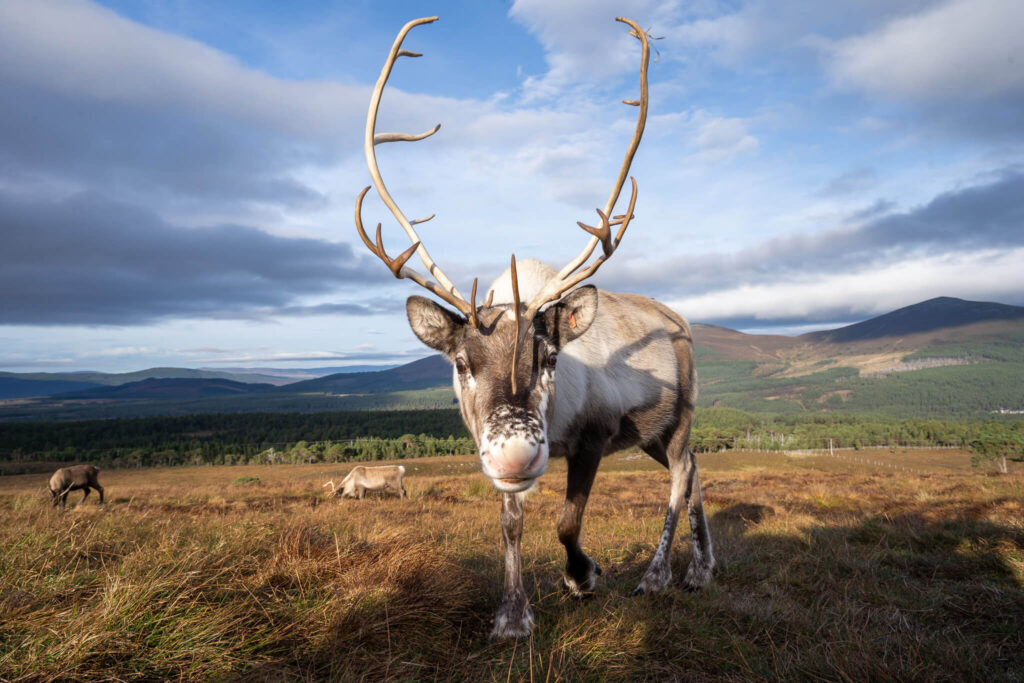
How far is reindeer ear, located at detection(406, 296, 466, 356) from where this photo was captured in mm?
4168

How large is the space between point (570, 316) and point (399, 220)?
180 centimetres

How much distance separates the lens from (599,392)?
5.37m

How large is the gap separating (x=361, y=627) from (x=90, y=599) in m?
1.61

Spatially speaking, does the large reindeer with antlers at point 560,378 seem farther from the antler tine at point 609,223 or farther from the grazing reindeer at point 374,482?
the grazing reindeer at point 374,482

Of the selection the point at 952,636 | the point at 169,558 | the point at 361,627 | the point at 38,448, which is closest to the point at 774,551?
the point at 952,636

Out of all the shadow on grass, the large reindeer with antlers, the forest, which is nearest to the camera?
the shadow on grass

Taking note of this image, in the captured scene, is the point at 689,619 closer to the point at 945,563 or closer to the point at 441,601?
the point at 441,601

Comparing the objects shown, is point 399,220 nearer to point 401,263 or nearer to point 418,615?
point 401,263

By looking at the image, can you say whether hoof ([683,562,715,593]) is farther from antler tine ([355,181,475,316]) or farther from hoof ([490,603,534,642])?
antler tine ([355,181,475,316])

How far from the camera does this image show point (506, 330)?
13.4 feet

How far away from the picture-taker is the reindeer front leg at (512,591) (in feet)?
13.6

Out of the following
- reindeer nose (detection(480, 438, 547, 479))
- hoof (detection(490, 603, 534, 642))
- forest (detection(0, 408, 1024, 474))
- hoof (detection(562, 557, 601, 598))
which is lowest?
forest (detection(0, 408, 1024, 474))

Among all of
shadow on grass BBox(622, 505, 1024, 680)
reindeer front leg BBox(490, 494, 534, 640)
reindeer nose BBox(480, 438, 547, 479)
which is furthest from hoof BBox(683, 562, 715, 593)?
reindeer nose BBox(480, 438, 547, 479)

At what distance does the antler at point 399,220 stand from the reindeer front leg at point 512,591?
186 centimetres
